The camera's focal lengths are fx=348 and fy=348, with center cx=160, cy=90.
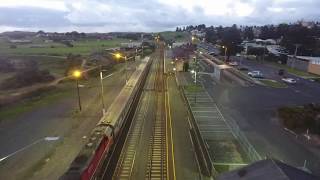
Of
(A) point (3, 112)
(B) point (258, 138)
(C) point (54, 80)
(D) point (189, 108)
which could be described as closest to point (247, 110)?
(D) point (189, 108)

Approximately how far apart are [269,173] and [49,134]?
3198 centimetres

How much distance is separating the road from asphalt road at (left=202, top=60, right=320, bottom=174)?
2045cm

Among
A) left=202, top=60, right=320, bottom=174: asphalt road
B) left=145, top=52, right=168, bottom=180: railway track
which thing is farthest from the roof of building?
left=202, top=60, right=320, bottom=174: asphalt road

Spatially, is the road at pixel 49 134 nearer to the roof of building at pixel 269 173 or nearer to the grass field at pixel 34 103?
the grass field at pixel 34 103

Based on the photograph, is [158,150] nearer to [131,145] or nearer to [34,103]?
[131,145]

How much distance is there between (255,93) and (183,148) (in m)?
33.1

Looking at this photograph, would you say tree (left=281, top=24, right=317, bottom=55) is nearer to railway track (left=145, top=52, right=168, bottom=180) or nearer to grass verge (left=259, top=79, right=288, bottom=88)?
grass verge (left=259, top=79, right=288, bottom=88)

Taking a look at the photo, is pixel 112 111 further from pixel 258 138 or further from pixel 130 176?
pixel 258 138

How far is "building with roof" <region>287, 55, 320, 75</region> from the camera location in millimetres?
94562

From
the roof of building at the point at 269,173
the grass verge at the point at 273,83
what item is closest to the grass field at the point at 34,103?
the roof of building at the point at 269,173

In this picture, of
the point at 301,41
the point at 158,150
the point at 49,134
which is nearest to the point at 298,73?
the point at 301,41

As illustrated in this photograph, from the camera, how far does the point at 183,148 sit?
126 ft

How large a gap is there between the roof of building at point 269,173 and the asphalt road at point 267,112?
43.9 feet

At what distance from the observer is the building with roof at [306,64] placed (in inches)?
3723
